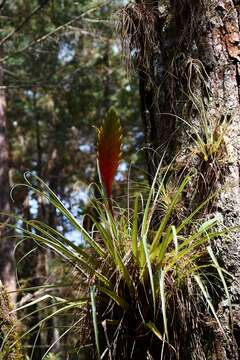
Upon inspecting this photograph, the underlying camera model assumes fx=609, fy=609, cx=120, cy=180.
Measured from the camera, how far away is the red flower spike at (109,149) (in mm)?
2113

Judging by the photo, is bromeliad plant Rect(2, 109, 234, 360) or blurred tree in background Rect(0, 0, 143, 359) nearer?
bromeliad plant Rect(2, 109, 234, 360)

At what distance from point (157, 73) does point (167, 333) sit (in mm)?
1181

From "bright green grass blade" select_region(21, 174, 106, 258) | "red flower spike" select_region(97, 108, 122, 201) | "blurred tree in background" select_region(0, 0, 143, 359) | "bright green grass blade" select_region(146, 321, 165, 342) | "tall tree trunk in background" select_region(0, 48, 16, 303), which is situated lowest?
"bright green grass blade" select_region(146, 321, 165, 342)

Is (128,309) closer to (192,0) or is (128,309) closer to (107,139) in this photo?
(107,139)

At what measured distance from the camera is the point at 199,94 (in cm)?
233

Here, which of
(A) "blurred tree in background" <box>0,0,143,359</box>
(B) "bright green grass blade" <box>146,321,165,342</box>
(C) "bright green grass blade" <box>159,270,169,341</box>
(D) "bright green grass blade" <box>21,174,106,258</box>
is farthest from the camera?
(A) "blurred tree in background" <box>0,0,143,359</box>

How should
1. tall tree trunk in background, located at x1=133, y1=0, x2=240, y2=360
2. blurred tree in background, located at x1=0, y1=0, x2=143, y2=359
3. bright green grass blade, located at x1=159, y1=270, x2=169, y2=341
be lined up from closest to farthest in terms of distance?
bright green grass blade, located at x1=159, y1=270, x2=169, y2=341 → tall tree trunk in background, located at x1=133, y1=0, x2=240, y2=360 → blurred tree in background, located at x1=0, y1=0, x2=143, y2=359

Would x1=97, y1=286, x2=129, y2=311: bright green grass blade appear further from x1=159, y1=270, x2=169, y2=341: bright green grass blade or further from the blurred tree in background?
the blurred tree in background

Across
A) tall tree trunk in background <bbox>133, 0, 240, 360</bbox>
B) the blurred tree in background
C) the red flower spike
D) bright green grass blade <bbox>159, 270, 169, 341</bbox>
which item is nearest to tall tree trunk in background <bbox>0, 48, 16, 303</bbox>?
the blurred tree in background

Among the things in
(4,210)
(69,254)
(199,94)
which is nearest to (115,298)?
(69,254)

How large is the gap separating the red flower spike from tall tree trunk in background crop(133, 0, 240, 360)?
196mm

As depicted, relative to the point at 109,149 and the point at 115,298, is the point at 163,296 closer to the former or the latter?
the point at 115,298

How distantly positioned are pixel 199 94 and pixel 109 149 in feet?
1.50

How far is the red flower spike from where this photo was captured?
6.93 ft
